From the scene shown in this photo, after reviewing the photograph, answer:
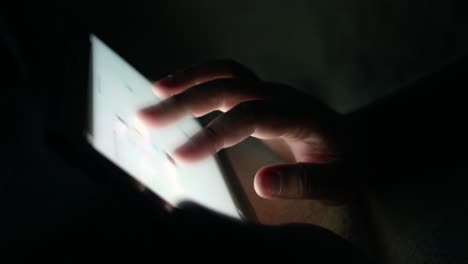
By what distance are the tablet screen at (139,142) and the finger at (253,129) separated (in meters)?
0.03

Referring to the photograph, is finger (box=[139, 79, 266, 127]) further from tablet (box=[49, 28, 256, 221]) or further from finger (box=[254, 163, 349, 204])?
finger (box=[254, 163, 349, 204])

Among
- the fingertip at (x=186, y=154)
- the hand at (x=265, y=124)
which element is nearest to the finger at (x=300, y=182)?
the hand at (x=265, y=124)

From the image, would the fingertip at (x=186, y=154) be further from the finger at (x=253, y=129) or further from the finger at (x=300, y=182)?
the finger at (x=300, y=182)

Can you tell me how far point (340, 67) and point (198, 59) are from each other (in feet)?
1.47

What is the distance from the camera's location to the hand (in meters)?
0.52

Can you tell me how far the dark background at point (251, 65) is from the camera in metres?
0.56

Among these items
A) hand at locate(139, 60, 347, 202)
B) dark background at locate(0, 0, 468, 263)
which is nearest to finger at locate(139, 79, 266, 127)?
hand at locate(139, 60, 347, 202)

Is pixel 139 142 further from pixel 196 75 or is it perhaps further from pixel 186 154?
pixel 196 75

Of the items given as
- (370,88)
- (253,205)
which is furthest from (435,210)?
(370,88)

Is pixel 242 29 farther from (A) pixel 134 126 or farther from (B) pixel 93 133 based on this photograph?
(B) pixel 93 133

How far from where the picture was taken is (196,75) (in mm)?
706

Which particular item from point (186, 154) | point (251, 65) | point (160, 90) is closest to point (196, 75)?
point (160, 90)

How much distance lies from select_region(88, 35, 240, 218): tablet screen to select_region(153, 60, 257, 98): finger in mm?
57

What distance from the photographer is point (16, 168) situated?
669mm
